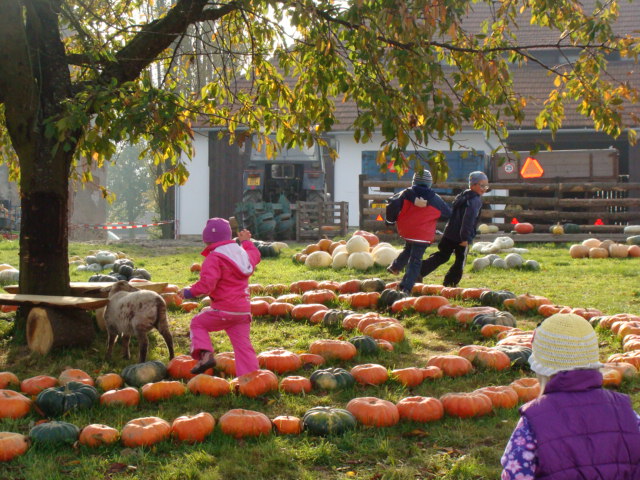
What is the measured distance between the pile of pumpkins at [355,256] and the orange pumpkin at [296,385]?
722 cm

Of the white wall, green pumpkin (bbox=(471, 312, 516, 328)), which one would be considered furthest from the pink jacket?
the white wall

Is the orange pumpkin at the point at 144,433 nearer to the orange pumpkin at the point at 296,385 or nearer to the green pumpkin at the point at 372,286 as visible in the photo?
the orange pumpkin at the point at 296,385

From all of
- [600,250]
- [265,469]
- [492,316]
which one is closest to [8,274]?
[492,316]

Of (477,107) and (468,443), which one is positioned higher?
(477,107)

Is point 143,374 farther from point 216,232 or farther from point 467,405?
point 467,405

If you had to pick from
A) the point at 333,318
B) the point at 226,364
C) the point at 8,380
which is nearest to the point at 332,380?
the point at 226,364

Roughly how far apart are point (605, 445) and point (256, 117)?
6570 millimetres

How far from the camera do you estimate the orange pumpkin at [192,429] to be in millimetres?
4500

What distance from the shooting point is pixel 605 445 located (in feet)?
8.72

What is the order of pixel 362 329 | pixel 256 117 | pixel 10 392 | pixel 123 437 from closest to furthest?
pixel 123 437, pixel 10 392, pixel 362 329, pixel 256 117

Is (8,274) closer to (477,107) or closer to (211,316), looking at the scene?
(211,316)

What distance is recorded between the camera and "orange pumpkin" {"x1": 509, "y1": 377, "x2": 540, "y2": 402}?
17.3 feet

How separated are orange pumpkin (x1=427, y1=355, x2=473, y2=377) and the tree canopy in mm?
1479

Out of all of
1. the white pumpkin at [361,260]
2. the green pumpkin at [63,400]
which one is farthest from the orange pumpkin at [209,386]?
the white pumpkin at [361,260]
